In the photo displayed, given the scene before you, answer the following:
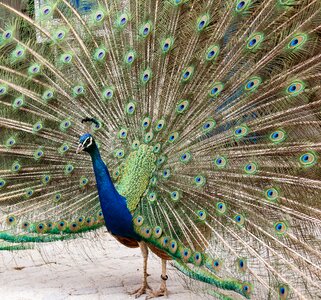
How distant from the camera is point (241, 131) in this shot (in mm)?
2824

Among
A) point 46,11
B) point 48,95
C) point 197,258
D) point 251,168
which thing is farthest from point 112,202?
point 46,11

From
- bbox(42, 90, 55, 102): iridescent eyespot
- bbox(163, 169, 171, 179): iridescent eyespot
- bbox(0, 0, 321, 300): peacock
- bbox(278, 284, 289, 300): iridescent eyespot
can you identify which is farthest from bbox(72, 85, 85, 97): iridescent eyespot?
bbox(278, 284, 289, 300): iridescent eyespot

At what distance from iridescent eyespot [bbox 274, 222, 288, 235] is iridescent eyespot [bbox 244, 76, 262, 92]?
0.70 metres

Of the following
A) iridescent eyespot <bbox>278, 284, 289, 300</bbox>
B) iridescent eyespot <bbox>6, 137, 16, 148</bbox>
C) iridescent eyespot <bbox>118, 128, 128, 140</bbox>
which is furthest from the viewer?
iridescent eyespot <bbox>6, 137, 16, 148</bbox>

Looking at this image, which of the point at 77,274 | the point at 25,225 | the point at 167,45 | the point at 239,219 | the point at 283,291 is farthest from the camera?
the point at 77,274

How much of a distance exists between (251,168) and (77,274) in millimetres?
1618

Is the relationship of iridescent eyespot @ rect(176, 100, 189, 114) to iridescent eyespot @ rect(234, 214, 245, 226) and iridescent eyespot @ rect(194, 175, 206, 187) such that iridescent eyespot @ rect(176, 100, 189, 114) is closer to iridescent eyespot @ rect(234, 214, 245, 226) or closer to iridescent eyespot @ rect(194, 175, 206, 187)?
iridescent eyespot @ rect(194, 175, 206, 187)

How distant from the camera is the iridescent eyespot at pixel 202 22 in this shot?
9.63ft

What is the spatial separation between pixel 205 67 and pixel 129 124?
0.56 m

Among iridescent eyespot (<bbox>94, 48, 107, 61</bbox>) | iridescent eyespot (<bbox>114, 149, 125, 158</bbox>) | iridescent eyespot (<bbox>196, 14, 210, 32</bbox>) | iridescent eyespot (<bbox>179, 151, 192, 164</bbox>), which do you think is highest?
iridescent eyespot (<bbox>196, 14, 210, 32</bbox>)

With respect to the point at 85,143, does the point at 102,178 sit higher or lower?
lower

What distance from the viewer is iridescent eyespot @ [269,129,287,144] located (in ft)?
9.02

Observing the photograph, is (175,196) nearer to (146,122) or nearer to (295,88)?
(146,122)

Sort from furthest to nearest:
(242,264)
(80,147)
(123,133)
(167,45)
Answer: (123,133) → (167,45) → (80,147) → (242,264)
